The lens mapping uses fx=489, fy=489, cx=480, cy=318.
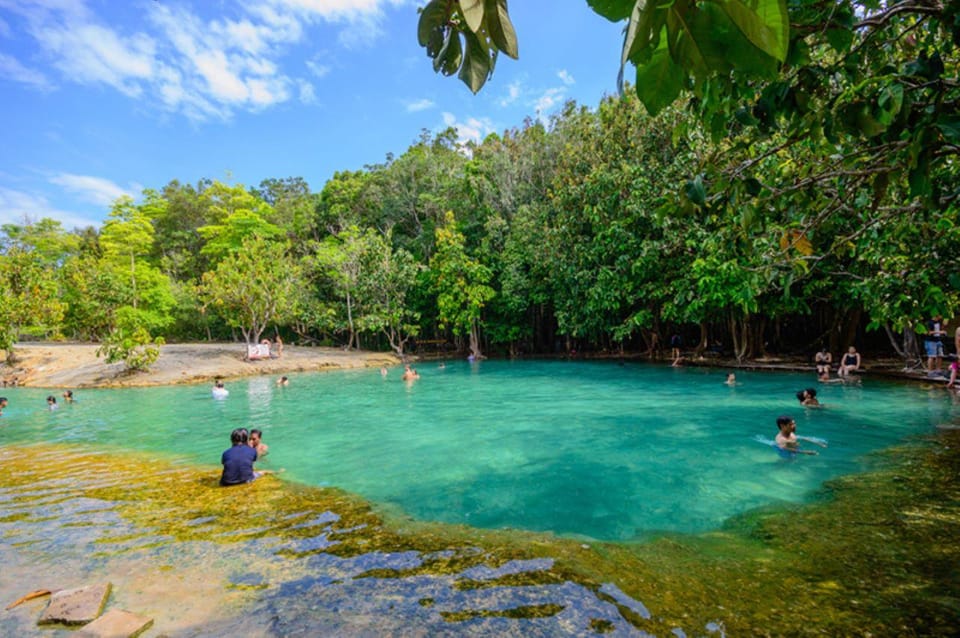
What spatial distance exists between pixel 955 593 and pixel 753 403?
34.9 ft

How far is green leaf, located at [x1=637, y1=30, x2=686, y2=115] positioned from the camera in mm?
1176

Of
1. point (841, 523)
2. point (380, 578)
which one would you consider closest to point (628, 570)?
point (380, 578)

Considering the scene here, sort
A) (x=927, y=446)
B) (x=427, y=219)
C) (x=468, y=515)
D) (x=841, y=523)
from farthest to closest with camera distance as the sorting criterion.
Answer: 1. (x=427, y=219)
2. (x=927, y=446)
3. (x=468, y=515)
4. (x=841, y=523)

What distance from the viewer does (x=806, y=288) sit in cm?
1736

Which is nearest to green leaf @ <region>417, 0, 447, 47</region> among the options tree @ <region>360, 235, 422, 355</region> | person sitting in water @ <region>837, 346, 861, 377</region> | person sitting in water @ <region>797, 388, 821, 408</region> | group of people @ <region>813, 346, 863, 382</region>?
person sitting in water @ <region>797, 388, 821, 408</region>

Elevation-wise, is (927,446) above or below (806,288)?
below

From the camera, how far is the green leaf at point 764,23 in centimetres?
83

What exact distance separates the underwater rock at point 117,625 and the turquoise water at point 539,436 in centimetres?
335

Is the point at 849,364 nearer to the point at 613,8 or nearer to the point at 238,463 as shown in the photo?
the point at 238,463

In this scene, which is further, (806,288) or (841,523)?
(806,288)

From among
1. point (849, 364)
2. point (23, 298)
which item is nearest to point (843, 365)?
point (849, 364)

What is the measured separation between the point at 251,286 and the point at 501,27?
1170 inches

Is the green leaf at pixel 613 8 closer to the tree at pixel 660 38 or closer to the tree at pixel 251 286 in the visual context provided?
the tree at pixel 660 38

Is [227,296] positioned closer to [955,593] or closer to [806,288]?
[806,288]
